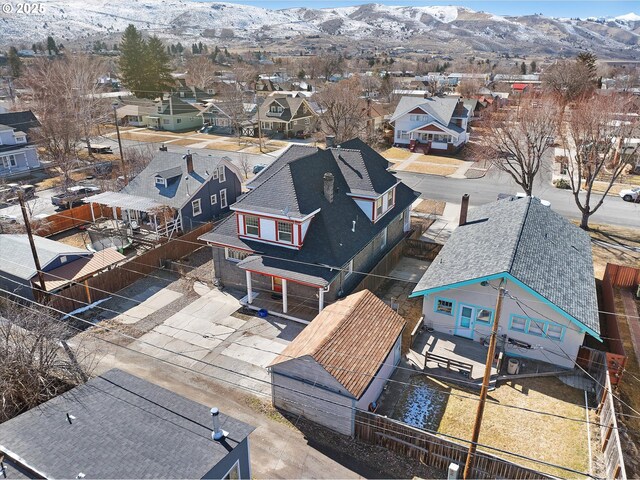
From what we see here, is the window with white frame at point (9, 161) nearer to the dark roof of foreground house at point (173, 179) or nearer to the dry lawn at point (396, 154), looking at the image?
the dark roof of foreground house at point (173, 179)

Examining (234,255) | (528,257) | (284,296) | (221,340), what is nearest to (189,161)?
(234,255)

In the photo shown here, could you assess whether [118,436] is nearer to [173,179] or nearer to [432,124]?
[173,179]

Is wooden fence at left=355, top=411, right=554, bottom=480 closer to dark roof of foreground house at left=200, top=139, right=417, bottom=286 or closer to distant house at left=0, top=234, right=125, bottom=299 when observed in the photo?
dark roof of foreground house at left=200, top=139, right=417, bottom=286

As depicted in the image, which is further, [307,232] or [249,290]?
[249,290]

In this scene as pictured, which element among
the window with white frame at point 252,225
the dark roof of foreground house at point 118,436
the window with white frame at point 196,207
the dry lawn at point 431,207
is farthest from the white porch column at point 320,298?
the dry lawn at point 431,207

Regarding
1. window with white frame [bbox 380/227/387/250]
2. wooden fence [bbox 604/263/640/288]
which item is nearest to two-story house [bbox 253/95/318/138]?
window with white frame [bbox 380/227/387/250]

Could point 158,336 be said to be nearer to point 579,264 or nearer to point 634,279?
point 579,264
